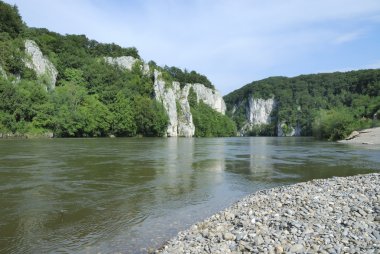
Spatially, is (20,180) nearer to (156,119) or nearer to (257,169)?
(257,169)

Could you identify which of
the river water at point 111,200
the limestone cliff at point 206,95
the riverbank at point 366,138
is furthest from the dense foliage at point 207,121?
the river water at point 111,200

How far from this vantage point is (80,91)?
3831 inches

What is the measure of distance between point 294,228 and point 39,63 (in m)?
97.8

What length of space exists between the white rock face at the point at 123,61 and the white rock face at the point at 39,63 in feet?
110

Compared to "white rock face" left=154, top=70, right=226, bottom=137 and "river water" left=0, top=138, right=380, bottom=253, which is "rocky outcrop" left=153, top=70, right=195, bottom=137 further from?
A: "river water" left=0, top=138, right=380, bottom=253

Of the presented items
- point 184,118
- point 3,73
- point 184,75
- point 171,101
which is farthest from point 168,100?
point 3,73

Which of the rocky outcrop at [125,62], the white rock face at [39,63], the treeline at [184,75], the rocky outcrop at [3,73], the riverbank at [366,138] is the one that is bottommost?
the riverbank at [366,138]

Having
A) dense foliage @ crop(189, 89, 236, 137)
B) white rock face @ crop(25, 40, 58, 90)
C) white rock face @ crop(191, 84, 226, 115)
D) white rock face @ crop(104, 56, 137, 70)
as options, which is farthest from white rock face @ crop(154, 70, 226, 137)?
white rock face @ crop(25, 40, 58, 90)

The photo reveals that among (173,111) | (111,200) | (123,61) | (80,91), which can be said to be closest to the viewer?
(111,200)

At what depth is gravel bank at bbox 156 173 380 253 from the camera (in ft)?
24.2

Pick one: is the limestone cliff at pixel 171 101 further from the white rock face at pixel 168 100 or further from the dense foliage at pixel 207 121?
the dense foliage at pixel 207 121

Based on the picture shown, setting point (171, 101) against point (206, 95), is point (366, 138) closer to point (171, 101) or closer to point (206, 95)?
point (171, 101)

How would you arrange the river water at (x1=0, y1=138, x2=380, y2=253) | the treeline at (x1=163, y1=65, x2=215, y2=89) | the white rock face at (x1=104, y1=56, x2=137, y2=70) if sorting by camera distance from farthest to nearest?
the treeline at (x1=163, y1=65, x2=215, y2=89) → the white rock face at (x1=104, y1=56, x2=137, y2=70) → the river water at (x1=0, y1=138, x2=380, y2=253)

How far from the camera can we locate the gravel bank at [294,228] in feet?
24.2
